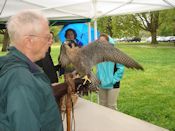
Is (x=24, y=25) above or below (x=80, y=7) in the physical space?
below

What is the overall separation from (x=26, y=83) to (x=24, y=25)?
335 mm

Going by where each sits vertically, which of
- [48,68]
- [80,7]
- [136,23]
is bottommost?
[48,68]

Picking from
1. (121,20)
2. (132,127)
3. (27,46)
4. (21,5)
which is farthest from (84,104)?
(121,20)

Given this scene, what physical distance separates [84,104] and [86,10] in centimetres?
193

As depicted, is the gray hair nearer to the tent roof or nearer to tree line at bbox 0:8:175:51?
the tent roof

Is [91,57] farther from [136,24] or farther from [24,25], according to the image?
[136,24]

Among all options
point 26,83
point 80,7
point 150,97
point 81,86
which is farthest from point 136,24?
point 26,83

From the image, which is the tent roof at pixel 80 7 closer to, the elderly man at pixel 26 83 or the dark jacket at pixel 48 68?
the dark jacket at pixel 48 68

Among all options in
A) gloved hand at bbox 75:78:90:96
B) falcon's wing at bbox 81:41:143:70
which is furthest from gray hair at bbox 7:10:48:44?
falcon's wing at bbox 81:41:143:70

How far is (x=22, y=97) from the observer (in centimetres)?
176

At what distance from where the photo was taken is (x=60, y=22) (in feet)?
26.3

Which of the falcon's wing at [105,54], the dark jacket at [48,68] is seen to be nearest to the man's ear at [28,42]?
the falcon's wing at [105,54]

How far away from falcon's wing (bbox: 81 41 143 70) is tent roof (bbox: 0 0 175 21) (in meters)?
1.95

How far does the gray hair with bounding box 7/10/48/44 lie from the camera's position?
1.94 metres
